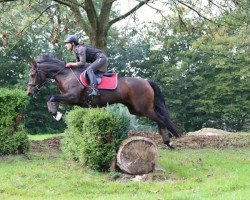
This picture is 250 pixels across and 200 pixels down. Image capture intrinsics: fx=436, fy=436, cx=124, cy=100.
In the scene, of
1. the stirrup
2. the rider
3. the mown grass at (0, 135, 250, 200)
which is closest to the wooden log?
the mown grass at (0, 135, 250, 200)

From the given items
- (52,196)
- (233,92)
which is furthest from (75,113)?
(233,92)

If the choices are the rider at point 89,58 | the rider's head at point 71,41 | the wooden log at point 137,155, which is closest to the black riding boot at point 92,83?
the rider at point 89,58

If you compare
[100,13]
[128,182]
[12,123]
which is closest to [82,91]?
[12,123]

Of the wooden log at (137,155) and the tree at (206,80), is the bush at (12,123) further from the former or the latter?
the tree at (206,80)

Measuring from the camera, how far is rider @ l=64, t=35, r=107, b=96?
35.4 feet

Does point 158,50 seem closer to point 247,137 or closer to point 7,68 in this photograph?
point 7,68

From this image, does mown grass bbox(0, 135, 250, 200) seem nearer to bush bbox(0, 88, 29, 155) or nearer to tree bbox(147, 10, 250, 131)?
bush bbox(0, 88, 29, 155)

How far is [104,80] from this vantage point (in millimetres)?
11195

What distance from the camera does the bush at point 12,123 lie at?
1187cm

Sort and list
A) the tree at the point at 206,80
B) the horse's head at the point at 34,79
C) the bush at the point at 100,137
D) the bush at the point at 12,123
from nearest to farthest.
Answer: the bush at the point at 100,137
the horse's head at the point at 34,79
the bush at the point at 12,123
the tree at the point at 206,80

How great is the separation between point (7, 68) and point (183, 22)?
770 inches

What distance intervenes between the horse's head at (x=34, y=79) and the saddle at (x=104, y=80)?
1.12 metres

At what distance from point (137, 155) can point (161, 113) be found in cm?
292

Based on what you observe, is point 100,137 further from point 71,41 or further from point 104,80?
point 71,41
